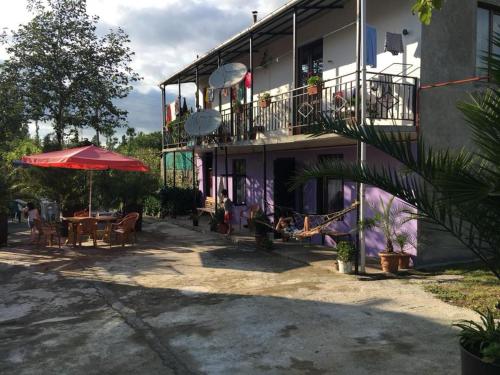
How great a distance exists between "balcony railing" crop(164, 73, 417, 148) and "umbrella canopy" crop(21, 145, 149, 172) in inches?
135

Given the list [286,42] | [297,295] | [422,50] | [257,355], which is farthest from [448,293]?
[286,42]

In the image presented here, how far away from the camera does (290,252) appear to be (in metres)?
10.7

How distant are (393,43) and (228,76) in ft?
16.9

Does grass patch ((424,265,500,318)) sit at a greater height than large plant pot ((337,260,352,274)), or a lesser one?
lesser

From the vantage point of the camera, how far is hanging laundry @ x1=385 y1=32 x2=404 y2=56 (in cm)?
908

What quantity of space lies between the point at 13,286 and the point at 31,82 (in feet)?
36.0

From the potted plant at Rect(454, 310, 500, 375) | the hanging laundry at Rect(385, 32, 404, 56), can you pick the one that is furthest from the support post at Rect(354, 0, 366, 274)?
the potted plant at Rect(454, 310, 500, 375)

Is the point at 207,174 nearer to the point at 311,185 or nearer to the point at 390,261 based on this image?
the point at 311,185

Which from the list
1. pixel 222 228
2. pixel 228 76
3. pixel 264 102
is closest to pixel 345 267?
pixel 264 102

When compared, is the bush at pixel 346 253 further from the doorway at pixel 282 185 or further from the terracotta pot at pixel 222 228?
the terracotta pot at pixel 222 228

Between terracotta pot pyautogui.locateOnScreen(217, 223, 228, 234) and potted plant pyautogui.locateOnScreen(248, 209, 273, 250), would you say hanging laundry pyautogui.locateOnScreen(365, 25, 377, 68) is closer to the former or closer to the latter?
potted plant pyautogui.locateOnScreen(248, 209, 273, 250)

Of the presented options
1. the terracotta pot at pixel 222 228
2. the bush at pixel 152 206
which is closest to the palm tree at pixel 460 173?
the terracotta pot at pixel 222 228

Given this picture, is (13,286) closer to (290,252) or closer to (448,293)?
(290,252)

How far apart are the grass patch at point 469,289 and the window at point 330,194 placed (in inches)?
123
